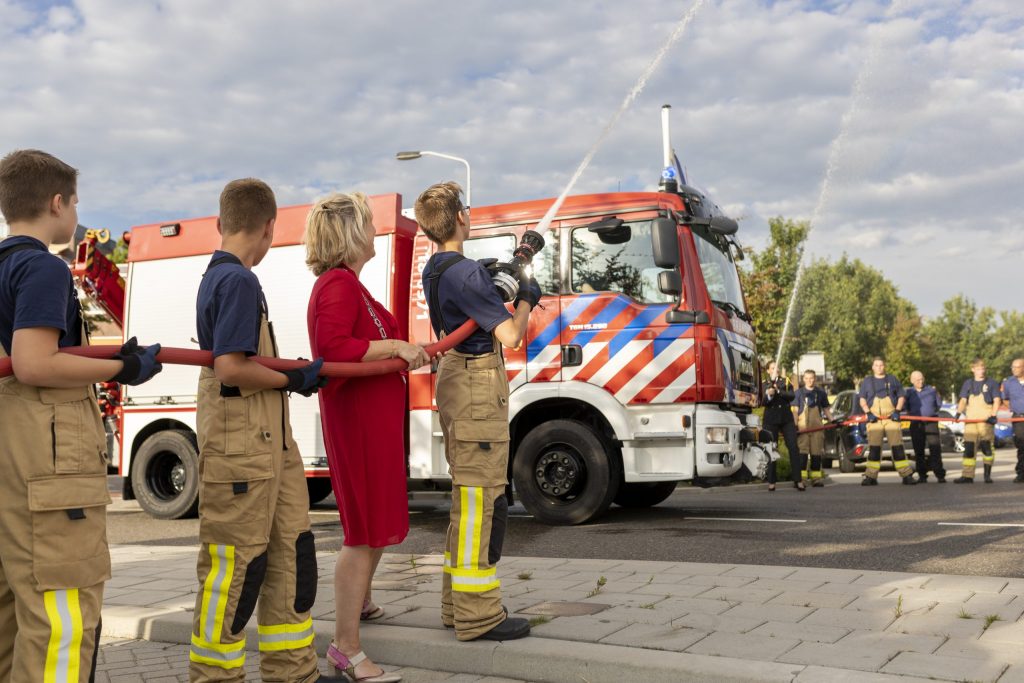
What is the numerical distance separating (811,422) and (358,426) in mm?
12949

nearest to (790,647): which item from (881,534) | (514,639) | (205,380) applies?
(514,639)

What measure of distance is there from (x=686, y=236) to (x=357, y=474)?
17.6ft

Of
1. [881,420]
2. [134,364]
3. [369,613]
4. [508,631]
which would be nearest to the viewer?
[134,364]

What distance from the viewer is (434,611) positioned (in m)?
4.89

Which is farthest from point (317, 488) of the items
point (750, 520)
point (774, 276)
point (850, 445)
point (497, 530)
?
point (774, 276)

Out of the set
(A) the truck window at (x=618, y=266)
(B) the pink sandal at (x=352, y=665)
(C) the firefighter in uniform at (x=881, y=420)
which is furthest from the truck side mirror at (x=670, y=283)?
(C) the firefighter in uniform at (x=881, y=420)

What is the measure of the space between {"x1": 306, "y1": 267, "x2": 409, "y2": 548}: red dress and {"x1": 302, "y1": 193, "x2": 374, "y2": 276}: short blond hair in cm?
7

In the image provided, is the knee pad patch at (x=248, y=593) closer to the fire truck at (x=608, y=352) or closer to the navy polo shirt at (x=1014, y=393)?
the fire truck at (x=608, y=352)

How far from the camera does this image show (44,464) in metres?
2.75

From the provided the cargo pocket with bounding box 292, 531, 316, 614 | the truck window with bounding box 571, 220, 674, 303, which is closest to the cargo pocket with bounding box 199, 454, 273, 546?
the cargo pocket with bounding box 292, 531, 316, 614

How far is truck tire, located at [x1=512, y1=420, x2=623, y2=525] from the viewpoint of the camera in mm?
8477

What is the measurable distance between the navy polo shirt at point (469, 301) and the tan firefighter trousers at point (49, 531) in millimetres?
1822

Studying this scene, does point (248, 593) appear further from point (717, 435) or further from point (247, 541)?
point (717, 435)

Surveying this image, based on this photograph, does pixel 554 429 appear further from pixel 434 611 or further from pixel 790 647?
pixel 790 647
